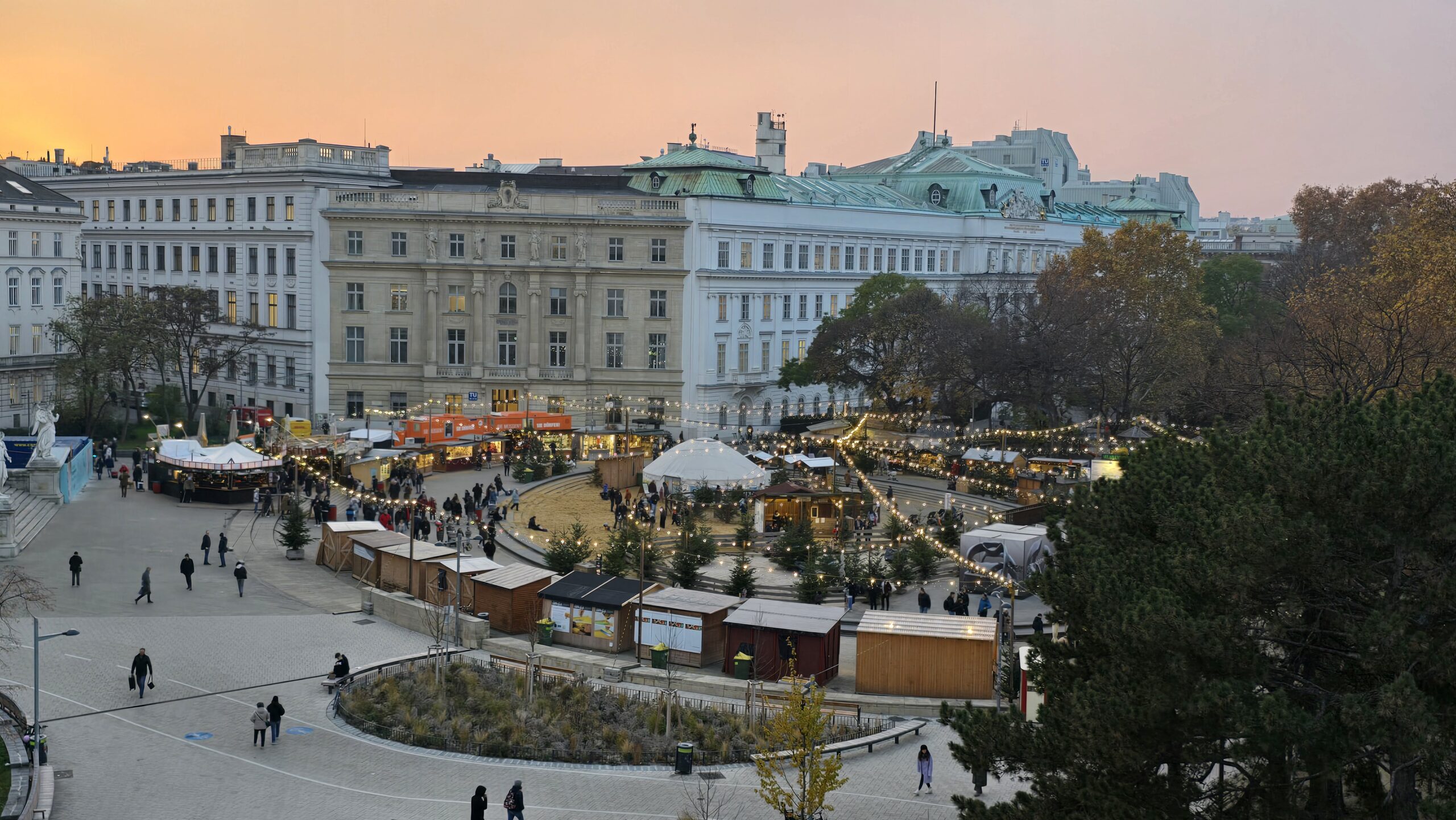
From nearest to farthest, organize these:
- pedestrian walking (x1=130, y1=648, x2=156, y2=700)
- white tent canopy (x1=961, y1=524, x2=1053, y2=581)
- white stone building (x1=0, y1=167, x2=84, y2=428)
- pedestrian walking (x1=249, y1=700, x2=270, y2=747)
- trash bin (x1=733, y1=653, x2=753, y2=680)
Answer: pedestrian walking (x1=249, y1=700, x2=270, y2=747) → pedestrian walking (x1=130, y1=648, x2=156, y2=700) → trash bin (x1=733, y1=653, x2=753, y2=680) → white tent canopy (x1=961, y1=524, x2=1053, y2=581) → white stone building (x1=0, y1=167, x2=84, y2=428)

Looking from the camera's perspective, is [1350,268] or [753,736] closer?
[753,736]

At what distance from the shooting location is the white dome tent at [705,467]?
48.7 meters

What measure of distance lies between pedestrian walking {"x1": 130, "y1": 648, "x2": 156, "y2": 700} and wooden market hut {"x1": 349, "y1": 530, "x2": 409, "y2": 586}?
415 inches

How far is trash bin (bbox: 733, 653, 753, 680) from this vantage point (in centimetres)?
3225

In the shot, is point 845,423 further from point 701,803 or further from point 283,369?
point 701,803

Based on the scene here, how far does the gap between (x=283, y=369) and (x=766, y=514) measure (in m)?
41.3

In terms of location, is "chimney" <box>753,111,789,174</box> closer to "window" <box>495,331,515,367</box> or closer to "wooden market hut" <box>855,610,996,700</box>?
"window" <box>495,331,515,367</box>

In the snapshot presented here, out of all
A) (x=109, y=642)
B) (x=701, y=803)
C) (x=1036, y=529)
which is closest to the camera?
(x=701, y=803)

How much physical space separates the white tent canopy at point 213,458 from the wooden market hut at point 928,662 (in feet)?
97.2

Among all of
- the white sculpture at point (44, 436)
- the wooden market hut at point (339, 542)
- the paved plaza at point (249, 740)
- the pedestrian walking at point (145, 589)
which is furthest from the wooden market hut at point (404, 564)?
the white sculpture at point (44, 436)

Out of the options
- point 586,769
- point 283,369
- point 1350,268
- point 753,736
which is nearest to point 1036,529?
point 753,736

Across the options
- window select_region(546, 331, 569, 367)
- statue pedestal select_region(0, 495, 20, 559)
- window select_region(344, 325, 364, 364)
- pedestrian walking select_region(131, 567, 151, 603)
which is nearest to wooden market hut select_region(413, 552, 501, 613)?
pedestrian walking select_region(131, 567, 151, 603)

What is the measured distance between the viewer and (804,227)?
82125 millimetres

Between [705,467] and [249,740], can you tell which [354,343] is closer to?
[705,467]
